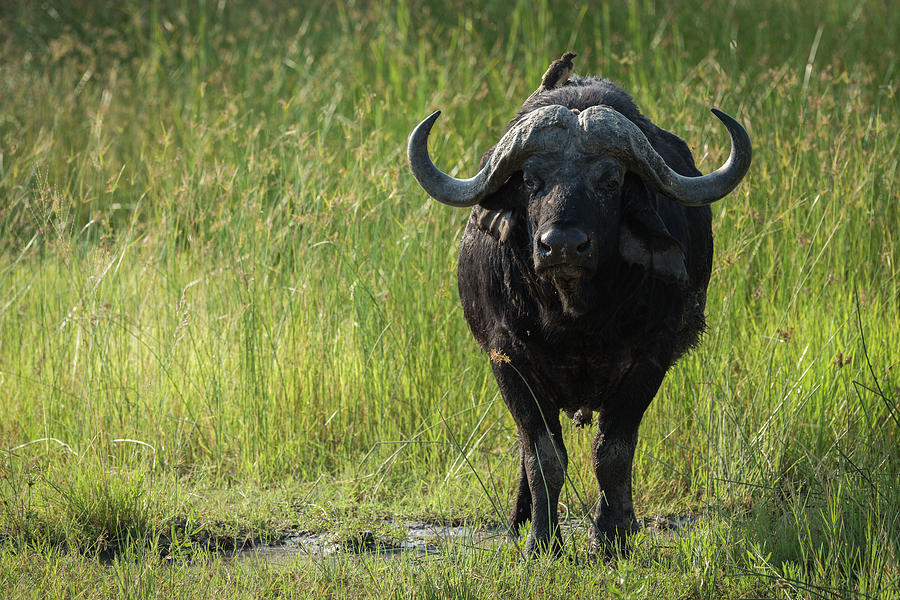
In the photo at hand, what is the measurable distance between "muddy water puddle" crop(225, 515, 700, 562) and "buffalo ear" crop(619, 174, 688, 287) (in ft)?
3.86

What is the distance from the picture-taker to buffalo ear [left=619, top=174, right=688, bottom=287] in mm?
3850

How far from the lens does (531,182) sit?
12.6ft

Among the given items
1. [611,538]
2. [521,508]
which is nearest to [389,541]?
[521,508]

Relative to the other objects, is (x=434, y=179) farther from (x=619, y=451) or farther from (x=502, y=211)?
(x=619, y=451)

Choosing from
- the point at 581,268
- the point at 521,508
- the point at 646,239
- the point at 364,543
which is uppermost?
the point at 646,239

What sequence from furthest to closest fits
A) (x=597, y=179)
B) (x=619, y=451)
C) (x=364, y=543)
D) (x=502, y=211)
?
(x=364, y=543)
(x=619, y=451)
(x=502, y=211)
(x=597, y=179)

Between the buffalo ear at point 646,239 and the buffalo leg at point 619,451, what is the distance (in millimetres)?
477

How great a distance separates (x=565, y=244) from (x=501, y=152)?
22.1 inches

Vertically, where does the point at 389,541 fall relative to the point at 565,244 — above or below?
below

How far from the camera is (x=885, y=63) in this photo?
32.9 feet

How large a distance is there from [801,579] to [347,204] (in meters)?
3.51

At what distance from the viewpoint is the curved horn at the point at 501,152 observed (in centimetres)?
383

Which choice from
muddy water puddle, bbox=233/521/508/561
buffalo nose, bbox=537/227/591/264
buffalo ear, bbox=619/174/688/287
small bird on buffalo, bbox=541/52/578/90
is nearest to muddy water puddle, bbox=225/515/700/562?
muddy water puddle, bbox=233/521/508/561

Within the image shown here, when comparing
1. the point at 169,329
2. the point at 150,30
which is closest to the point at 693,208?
the point at 169,329
